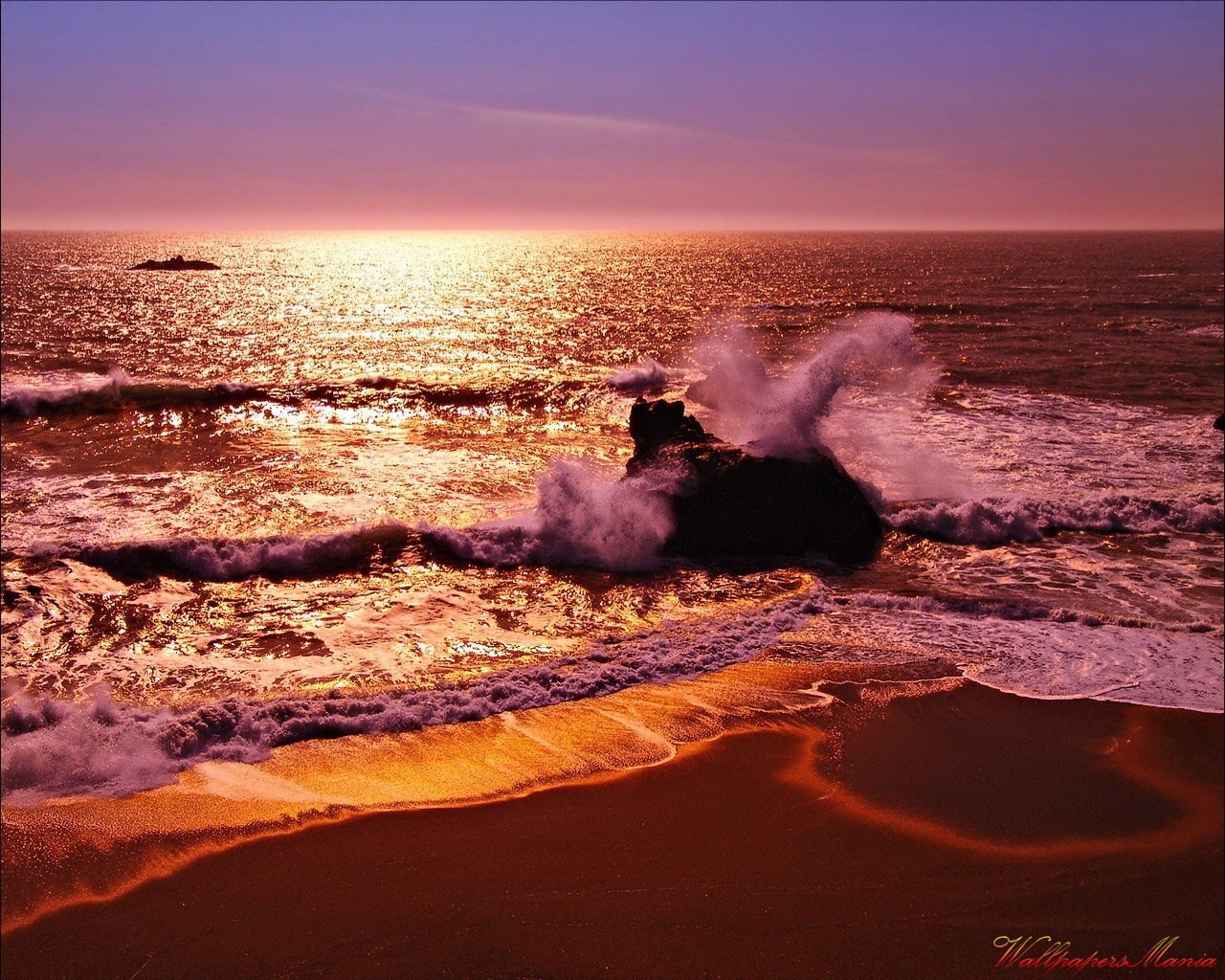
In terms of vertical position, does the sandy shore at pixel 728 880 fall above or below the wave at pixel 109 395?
below

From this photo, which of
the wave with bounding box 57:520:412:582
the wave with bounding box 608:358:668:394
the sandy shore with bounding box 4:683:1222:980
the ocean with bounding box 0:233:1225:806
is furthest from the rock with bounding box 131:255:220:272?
the sandy shore with bounding box 4:683:1222:980

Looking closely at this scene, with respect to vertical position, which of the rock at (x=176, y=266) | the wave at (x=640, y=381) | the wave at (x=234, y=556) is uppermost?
the rock at (x=176, y=266)

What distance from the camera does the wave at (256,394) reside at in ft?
68.3

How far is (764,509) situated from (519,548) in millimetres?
2996

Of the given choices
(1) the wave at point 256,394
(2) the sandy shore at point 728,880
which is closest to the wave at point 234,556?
(2) the sandy shore at point 728,880

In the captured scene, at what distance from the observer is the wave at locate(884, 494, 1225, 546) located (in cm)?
1149

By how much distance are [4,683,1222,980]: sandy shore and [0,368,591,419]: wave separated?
1663 cm

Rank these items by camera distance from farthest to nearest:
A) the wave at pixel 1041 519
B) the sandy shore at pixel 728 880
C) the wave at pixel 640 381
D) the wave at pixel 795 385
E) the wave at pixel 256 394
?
the wave at pixel 640 381 → the wave at pixel 256 394 → the wave at pixel 795 385 → the wave at pixel 1041 519 → the sandy shore at pixel 728 880

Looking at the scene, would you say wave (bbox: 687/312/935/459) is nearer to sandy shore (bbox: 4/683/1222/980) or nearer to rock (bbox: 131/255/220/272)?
sandy shore (bbox: 4/683/1222/980)

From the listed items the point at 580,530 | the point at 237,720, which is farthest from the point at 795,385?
the point at 237,720

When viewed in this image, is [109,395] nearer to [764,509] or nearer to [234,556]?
[234,556]

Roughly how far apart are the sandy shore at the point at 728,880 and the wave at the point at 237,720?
118cm

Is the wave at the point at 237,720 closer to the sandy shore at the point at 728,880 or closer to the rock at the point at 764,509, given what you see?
the sandy shore at the point at 728,880

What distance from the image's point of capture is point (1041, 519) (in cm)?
1188
